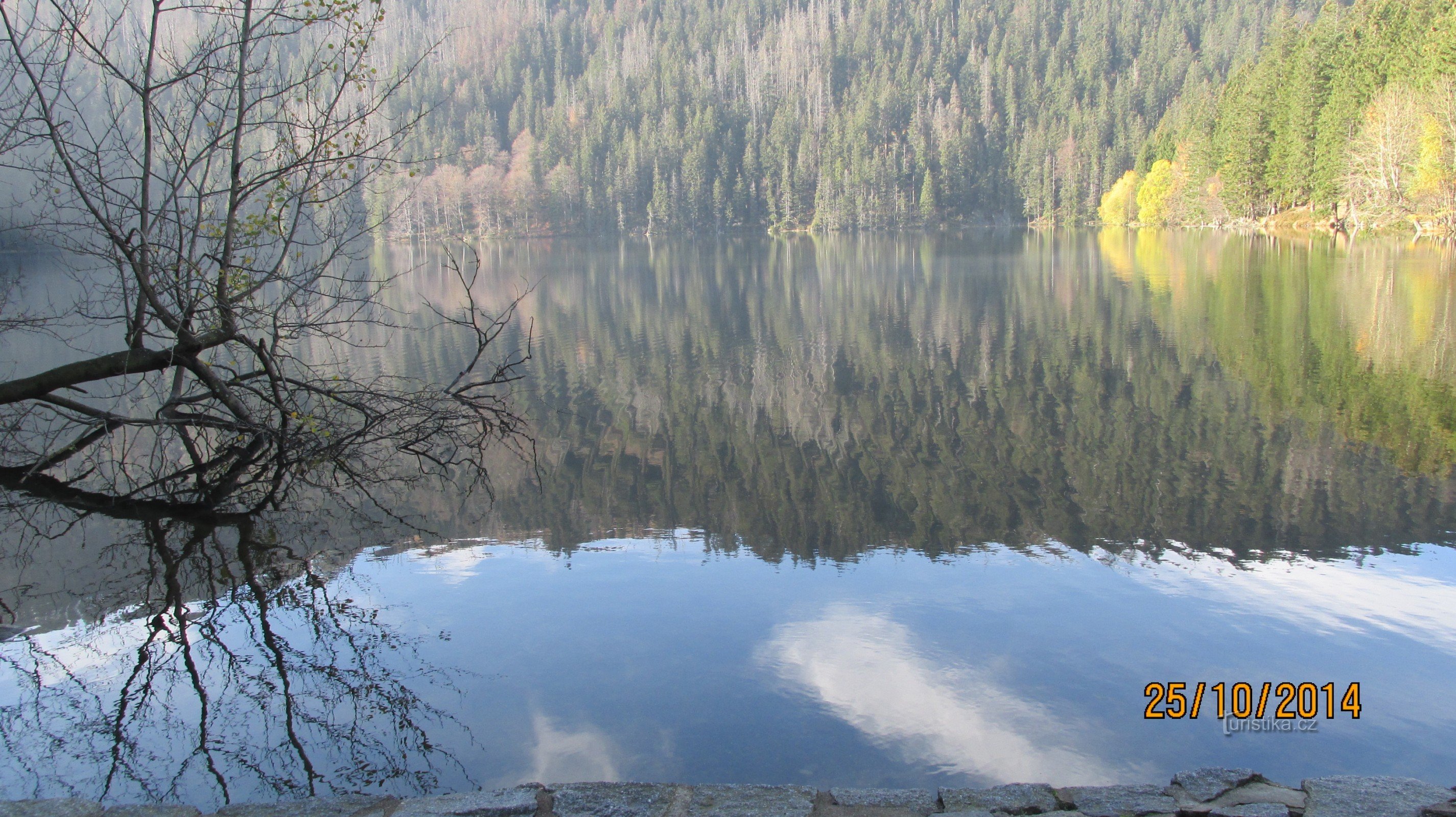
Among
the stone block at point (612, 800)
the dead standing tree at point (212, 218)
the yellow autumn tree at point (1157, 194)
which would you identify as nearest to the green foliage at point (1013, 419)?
the dead standing tree at point (212, 218)

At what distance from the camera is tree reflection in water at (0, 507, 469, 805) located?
5.43 m

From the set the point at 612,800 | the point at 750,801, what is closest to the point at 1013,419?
the point at 750,801

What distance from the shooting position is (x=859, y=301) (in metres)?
32.6

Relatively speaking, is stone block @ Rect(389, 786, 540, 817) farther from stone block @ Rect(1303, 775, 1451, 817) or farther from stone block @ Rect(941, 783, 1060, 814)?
stone block @ Rect(1303, 775, 1451, 817)

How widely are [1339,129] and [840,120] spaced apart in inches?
3412

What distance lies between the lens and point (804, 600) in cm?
802

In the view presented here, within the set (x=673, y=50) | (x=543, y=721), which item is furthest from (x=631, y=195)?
(x=543, y=721)

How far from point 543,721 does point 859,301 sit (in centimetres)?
2774

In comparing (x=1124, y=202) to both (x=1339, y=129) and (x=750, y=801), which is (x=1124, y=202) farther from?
(x=750, y=801)

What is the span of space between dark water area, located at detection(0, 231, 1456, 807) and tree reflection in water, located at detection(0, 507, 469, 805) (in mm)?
29

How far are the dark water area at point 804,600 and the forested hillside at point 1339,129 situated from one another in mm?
39435

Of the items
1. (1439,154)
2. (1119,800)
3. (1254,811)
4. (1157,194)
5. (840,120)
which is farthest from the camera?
(840,120)

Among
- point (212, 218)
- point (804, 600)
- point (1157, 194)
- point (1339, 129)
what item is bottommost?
point (804, 600)

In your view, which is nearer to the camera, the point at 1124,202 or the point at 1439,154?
the point at 1439,154
